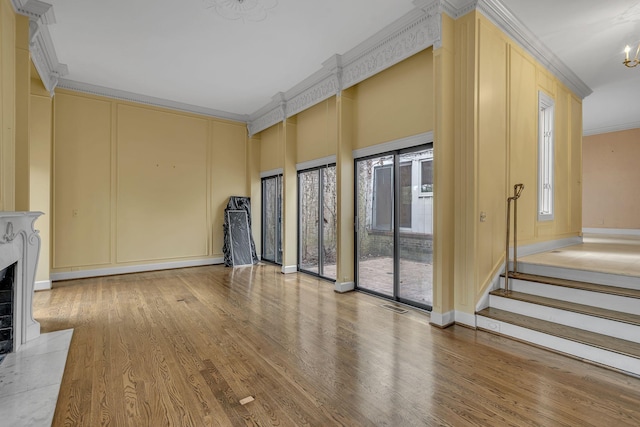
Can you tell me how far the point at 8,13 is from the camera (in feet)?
10.5

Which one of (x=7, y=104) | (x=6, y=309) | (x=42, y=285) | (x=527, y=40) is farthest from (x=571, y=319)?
(x=42, y=285)

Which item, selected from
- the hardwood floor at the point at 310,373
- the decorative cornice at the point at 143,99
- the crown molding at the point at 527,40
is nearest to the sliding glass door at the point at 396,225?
the hardwood floor at the point at 310,373

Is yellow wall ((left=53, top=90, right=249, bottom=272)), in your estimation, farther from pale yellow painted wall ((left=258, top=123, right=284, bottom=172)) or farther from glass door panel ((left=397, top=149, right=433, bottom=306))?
glass door panel ((left=397, top=149, right=433, bottom=306))

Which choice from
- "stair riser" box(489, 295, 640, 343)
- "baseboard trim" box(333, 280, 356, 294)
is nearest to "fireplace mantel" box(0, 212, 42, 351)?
"baseboard trim" box(333, 280, 356, 294)

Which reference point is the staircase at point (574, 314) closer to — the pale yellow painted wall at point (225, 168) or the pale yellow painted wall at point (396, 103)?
the pale yellow painted wall at point (396, 103)

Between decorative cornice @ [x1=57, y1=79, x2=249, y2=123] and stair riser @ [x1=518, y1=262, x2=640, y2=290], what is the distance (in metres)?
6.66

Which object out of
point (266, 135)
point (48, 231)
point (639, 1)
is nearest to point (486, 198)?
point (639, 1)

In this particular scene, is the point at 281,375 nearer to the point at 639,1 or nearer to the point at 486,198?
the point at 486,198

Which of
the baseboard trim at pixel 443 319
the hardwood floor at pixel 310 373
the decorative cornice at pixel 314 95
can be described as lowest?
the hardwood floor at pixel 310 373

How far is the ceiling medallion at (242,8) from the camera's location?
137 inches

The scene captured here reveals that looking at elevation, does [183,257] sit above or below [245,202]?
below

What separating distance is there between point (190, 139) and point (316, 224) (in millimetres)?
3533

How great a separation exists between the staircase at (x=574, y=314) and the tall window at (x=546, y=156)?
5.37 ft

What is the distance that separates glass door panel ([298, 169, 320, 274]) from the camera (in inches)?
244
